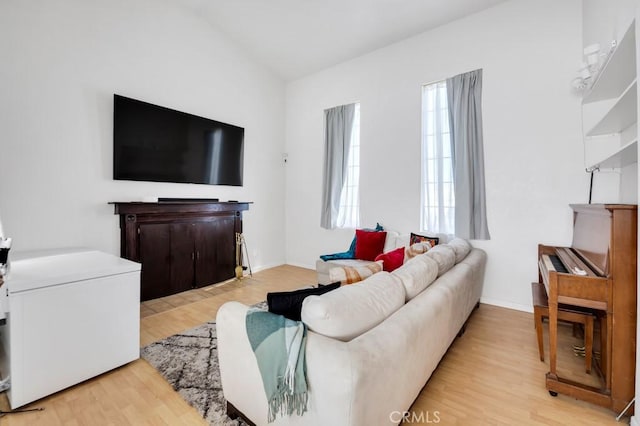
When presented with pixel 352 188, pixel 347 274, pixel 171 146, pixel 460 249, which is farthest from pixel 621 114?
pixel 171 146

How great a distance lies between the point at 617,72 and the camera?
186 cm

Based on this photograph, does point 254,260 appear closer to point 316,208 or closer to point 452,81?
point 316,208

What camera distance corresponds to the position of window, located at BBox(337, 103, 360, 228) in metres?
4.49

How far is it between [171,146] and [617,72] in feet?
13.9

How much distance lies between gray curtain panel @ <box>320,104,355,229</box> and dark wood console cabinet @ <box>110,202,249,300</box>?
136 centimetres

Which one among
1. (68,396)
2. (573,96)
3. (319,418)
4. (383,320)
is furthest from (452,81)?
(68,396)

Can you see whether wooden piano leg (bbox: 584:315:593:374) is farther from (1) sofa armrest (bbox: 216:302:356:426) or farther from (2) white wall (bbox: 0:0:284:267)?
(2) white wall (bbox: 0:0:284:267)

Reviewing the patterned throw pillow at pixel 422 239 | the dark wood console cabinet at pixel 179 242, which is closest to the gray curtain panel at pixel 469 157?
the patterned throw pillow at pixel 422 239

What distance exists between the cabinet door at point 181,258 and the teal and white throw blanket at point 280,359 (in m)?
2.78

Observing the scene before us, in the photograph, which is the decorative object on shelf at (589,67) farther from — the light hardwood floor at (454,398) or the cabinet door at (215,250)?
the cabinet door at (215,250)

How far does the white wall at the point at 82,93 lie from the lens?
253 cm

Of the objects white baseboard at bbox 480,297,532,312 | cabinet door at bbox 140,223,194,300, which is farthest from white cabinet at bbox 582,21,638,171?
cabinet door at bbox 140,223,194,300

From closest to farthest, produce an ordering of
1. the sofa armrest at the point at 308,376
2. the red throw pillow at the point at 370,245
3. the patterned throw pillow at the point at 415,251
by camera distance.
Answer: the sofa armrest at the point at 308,376 < the patterned throw pillow at the point at 415,251 < the red throw pillow at the point at 370,245

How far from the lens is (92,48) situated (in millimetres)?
2949
